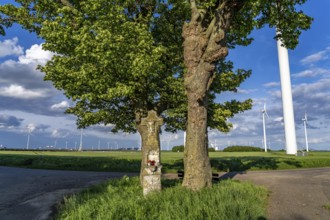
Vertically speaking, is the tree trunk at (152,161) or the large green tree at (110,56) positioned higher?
the large green tree at (110,56)

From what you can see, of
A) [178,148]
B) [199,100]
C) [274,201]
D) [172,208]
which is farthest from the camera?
[178,148]

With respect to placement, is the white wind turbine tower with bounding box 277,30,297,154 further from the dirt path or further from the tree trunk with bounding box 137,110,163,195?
the tree trunk with bounding box 137,110,163,195

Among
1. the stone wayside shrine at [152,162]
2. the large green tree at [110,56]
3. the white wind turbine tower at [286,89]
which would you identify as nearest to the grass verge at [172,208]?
the stone wayside shrine at [152,162]

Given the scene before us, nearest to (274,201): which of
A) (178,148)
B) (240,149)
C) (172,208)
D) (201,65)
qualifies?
(172,208)

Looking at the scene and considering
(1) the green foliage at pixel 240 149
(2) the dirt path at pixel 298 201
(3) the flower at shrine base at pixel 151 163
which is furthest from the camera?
(1) the green foliage at pixel 240 149

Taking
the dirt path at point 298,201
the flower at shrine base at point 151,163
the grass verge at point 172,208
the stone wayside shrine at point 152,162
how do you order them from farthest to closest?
1. the flower at shrine base at point 151,163
2. the stone wayside shrine at point 152,162
3. the dirt path at point 298,201
4. the grass verge at point 172,208

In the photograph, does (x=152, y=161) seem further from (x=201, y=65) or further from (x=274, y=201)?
(x=274, y=201)

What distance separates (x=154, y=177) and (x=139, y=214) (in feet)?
12.0

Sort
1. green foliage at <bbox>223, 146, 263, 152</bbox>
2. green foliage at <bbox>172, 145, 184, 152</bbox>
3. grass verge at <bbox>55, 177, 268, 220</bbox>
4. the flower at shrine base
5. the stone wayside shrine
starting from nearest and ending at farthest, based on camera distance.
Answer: grass verge at <bbox>55, 177, 268, 220</bbox>
the stone wayside shrine
the flower at shrine base
green foliage at <bbox>223, 146, 263, 152</bbox>
green foliage at <bbox>172, 145, 184, 152</bbox>

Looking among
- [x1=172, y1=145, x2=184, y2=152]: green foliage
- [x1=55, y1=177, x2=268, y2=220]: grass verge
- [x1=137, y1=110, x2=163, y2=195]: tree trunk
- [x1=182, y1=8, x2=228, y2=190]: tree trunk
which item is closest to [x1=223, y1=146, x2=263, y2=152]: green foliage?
[x1=172, y1=145, x2=184, y2=152]: green foliage

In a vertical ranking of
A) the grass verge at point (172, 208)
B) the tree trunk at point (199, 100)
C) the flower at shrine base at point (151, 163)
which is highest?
the tree trunk at point (199, 100)

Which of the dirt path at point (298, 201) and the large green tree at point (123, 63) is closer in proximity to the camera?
the dirt path at point (298, 201)

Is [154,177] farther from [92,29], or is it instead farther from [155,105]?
[92,29]

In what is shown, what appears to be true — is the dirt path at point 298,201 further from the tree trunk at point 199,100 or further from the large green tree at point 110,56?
the large green tree at point 110,56
